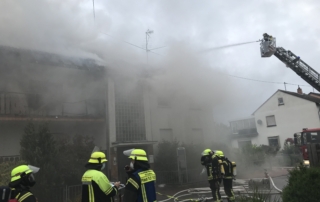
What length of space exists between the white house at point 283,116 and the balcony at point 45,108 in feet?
73.3

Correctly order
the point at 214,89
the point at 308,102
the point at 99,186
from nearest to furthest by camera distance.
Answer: the point at 99,186 < the point at 214,89 < the point at 308,102

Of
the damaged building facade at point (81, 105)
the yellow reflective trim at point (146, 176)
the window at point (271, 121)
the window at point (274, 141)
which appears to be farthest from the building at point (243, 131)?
the yellow reflective trim at point (146, 176)

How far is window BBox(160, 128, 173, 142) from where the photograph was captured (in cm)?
1766

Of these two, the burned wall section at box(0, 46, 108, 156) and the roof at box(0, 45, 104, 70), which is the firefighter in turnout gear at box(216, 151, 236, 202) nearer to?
the burned wall section at box(0, 46, 108, 156)

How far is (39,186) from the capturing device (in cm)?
916

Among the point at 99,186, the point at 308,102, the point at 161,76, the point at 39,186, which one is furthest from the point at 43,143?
the point at 308,102

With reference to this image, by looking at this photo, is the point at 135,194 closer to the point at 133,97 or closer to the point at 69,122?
the point at 69,122

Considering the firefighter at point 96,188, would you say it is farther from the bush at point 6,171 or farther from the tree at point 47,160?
the bush at point 6,171

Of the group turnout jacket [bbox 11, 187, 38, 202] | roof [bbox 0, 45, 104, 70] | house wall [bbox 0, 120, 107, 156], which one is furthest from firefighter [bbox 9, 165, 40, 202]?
house wall [bbox 0, 120, 107, 156]

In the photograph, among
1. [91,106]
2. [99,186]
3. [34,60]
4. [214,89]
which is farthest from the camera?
[214,89]

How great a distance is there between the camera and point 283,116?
1169 inches

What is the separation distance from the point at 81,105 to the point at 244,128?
27.7 metres

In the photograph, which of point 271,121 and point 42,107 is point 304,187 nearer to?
point 42,107

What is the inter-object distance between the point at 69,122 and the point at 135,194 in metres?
10.9
